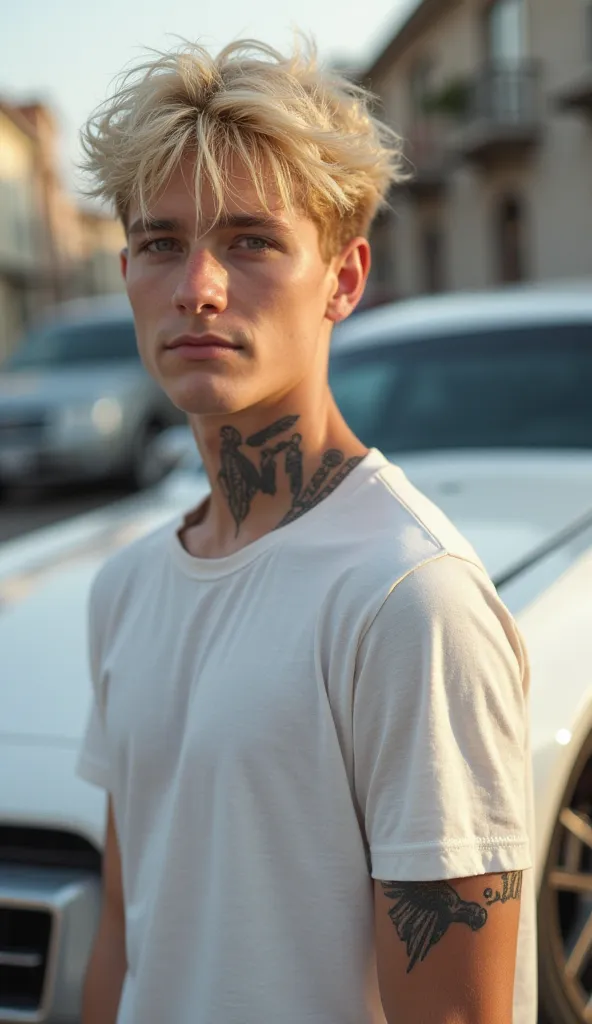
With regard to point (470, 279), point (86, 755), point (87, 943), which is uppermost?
point (470, 279)

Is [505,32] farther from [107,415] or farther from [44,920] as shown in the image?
[44,920]

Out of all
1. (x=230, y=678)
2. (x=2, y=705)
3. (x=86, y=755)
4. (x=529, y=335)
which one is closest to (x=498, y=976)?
(x=230, y=678)

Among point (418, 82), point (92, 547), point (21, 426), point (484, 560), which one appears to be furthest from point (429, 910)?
point (418, 82)

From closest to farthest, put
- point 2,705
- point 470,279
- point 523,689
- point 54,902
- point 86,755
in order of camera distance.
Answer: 1. point 523,689
2. point 86,755
3. point 54,902
4. point 2,705
5. point 470,279

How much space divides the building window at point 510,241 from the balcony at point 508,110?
98 cm

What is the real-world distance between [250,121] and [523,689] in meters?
0.69

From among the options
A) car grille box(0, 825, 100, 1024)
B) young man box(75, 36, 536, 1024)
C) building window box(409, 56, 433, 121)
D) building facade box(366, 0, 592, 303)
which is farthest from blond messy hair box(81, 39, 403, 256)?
building window box(409, 56, 433, 121)

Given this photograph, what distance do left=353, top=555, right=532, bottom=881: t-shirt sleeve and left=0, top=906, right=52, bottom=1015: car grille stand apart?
0.98 metres

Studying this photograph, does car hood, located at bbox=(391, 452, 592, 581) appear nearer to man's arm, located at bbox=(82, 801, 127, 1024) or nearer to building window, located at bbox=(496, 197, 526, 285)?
man's arm, located at bbox=(82, 801, 127, 1024)

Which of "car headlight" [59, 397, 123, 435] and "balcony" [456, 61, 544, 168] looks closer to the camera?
"car headlight" [59, 397, 123, 435]

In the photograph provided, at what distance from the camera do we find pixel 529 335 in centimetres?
341

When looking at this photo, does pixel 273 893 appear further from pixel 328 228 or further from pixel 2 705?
pixel 2 705

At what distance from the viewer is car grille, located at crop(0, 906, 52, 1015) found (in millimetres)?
1869

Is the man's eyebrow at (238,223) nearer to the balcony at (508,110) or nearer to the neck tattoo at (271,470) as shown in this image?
the neck tattoo at (271,470)
